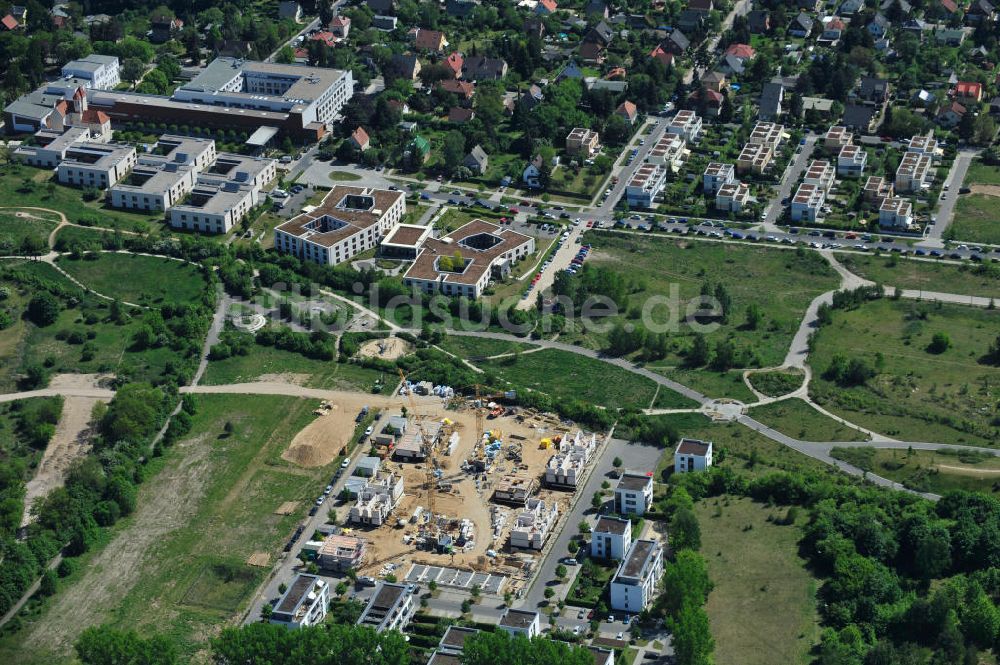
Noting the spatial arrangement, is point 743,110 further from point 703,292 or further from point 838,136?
point 703,292

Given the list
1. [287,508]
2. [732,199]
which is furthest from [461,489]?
[732,199]

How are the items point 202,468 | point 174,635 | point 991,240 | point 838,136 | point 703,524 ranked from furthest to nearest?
point 838,136, point 991,240, point 202,468, point 703,524, point 174,635

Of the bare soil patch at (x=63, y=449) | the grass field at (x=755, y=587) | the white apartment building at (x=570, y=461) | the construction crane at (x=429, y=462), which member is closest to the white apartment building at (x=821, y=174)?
the white apartment building at (x=570, y=461)

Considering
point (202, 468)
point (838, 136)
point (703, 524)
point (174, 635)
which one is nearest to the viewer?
point (174, 635)

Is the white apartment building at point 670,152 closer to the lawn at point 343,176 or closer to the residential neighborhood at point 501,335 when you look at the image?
the residential neighborhood at point 501,335

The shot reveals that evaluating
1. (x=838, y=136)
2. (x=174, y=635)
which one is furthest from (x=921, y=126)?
(x=174, y=635)

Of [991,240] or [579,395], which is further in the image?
[991,240]
